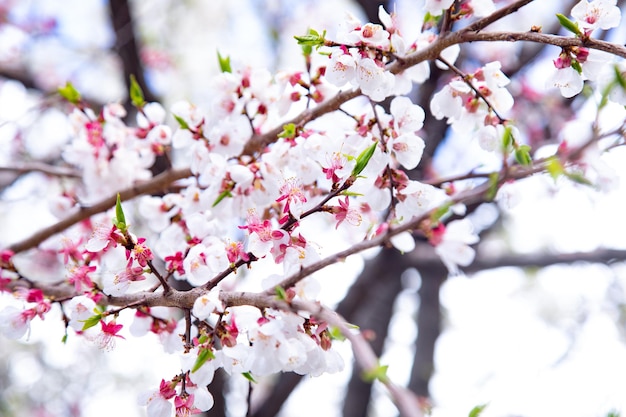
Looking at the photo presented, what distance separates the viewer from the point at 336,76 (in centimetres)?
Answer: 82

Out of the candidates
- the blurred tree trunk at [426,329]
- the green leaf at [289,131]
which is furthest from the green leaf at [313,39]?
the blurred tree trunk at [426,329]

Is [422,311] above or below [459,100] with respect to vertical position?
below

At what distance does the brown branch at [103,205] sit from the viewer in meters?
1.25

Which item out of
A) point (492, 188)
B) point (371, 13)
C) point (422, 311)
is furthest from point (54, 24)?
point (492, 188)

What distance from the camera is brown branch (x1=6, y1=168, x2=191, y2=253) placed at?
1.25 m

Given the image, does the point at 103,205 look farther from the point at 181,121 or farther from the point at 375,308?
the point at 375,308

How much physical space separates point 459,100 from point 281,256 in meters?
0.43

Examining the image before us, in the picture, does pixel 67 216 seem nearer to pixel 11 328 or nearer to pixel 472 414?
pixel 11 328

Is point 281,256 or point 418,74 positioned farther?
point 418,74

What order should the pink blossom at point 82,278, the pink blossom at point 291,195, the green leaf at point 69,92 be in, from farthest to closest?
1. the green leaf at point 69,92
2. the pink blossom at point 82,278
3. the pink blossom at point 291,195

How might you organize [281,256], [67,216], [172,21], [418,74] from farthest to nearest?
[172,21] < [67,216] < [418,74] < [281,256]

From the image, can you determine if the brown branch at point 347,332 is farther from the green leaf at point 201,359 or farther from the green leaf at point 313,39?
the green leaf at point 313,39

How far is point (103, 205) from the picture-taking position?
4.26 ft

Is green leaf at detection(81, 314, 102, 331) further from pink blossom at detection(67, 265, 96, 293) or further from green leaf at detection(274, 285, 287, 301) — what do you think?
green leaf at detection(274, 285, 287, 301)
